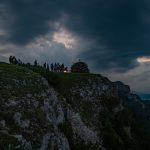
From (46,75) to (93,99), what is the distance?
1471 cm

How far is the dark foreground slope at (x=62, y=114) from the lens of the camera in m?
43.2

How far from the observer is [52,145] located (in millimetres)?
47594

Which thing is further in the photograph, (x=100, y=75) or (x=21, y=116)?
(x=100, y=75)

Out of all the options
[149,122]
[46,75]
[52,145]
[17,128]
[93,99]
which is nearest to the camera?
[17,128]

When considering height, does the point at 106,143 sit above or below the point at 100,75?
below

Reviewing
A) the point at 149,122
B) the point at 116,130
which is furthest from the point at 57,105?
the point at 149,122

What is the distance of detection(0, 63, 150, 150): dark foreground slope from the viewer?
43188 mm

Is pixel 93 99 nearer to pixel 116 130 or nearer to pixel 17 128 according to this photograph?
pixel 116 130

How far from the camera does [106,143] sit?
2808 inches

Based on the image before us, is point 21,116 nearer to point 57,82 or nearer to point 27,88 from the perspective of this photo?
point 27,88

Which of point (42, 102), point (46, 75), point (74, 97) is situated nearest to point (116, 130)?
point (74, 97)

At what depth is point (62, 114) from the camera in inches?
2318

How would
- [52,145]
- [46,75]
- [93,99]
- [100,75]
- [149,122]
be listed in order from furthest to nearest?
[149,122]
[100,75]
[93,99]
[46,75]
[52,145]

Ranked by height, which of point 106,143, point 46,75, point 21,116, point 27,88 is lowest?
point 106,143
